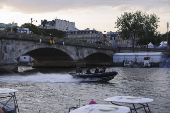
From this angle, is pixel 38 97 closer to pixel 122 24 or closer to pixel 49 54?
pixel 49 54

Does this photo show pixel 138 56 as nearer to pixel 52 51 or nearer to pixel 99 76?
pixel 52 51

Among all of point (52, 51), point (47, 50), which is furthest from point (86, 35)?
point (47, 50)

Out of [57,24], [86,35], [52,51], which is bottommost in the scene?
[52,51]

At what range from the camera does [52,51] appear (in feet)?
252

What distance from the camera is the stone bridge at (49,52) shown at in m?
57.9

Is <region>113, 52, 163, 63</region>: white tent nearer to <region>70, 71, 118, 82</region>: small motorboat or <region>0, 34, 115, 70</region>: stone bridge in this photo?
<region>0, 34, 115, 70</region>: stone bridge

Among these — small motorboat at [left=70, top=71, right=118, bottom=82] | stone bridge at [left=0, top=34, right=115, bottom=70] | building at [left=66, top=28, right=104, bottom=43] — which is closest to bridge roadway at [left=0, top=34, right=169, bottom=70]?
stone bridge at [left=0, top=34, right=115, bottom=70]

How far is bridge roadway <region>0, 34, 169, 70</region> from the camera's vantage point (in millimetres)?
58125

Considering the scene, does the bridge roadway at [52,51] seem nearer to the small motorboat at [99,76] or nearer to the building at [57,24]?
the small motorboat at [99,76]

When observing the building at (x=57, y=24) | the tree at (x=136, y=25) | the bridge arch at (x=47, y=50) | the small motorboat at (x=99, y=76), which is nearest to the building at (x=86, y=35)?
the building at (x=57, y=24)

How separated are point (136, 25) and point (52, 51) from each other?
4799cm

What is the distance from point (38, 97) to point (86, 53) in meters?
57.6

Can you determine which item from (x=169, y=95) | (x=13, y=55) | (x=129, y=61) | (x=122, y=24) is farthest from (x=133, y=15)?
(x=169, y=95)

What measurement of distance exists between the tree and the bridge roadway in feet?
50.1
